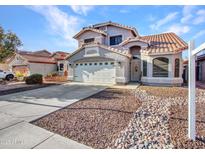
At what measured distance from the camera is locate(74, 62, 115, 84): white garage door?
1408cm

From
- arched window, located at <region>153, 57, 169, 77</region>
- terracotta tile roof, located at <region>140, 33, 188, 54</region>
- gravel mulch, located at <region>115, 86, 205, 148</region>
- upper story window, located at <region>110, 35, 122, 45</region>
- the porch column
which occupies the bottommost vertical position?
gravel mulch, located at <region>115, 86, 205, 148</region>

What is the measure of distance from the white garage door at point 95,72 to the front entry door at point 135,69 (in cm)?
249

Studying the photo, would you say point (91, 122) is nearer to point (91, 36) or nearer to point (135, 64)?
point (135, 64)

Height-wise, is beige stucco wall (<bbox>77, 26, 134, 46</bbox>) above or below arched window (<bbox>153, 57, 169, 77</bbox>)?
above

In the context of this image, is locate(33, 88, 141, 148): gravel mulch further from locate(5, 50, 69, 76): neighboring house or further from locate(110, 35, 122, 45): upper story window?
locate(5, 50, 69, 76): neighboring house

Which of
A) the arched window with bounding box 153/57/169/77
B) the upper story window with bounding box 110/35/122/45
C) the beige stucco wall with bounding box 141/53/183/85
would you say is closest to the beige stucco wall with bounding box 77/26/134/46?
the upper story window with bounding box 110/35/122/45

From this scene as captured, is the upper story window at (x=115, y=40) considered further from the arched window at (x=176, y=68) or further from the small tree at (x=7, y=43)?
the small tree at (x=7, y=43)

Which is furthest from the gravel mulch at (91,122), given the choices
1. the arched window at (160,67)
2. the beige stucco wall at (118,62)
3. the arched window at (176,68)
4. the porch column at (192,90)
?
the arched window at (176,68)

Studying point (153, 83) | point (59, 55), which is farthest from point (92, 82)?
point (59, 55)

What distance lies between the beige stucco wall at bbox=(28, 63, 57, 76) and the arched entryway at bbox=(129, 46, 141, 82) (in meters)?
15.2

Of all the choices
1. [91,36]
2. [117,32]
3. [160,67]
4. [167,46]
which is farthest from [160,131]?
[91,36]

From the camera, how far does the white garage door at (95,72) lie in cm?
1408
